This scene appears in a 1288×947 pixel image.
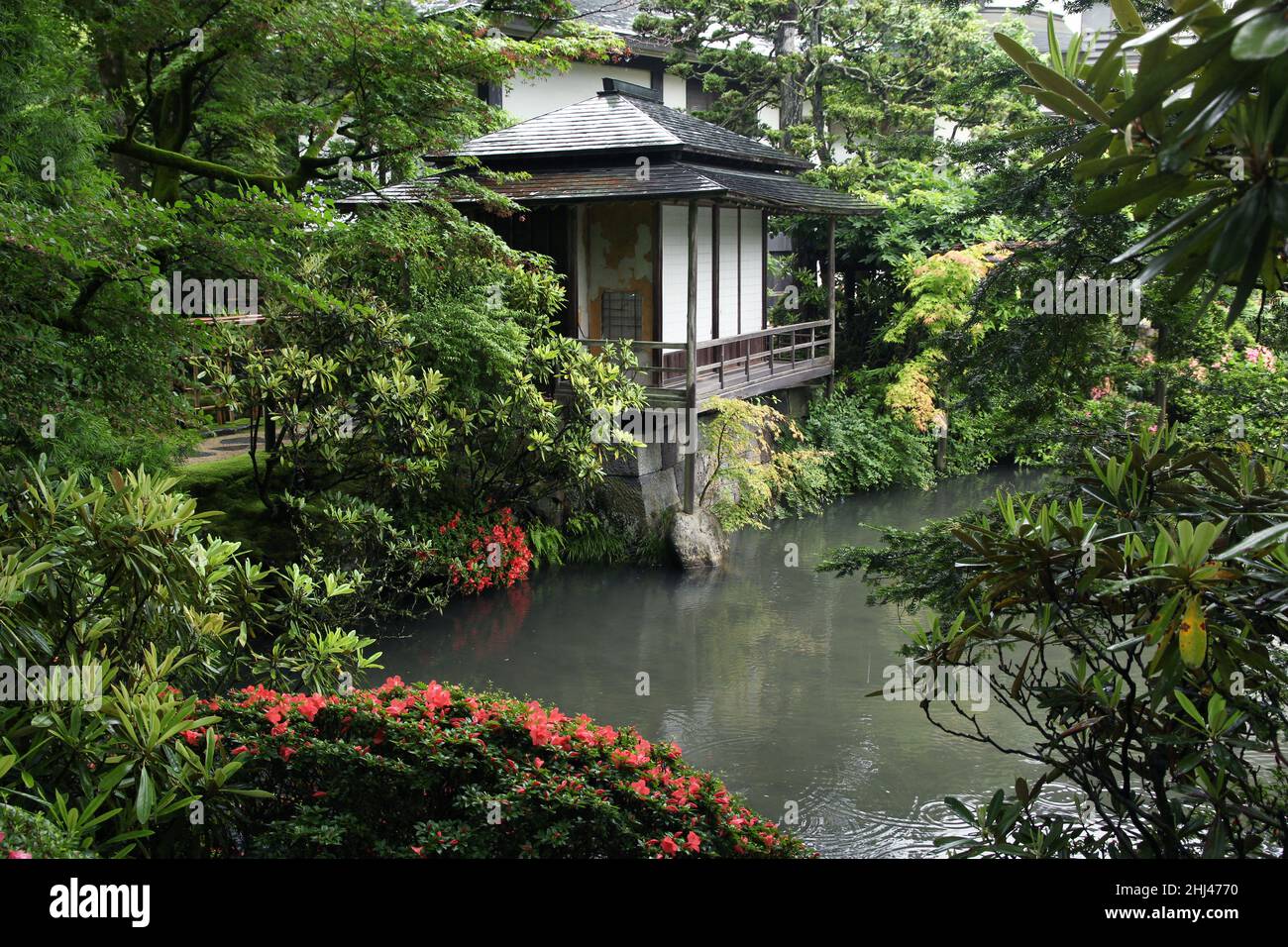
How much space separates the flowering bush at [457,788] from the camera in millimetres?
4520

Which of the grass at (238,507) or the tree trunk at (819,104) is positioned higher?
the tree trunk at (819,104)

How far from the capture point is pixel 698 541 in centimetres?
1468

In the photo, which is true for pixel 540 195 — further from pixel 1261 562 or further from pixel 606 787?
pixel 1261 562

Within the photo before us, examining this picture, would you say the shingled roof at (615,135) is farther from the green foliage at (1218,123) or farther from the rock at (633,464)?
the green foliage at (1218,123)

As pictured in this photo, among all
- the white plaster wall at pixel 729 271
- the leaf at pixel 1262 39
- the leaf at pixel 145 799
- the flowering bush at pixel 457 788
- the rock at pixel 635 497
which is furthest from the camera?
the white plaster wall at pixel 729 271

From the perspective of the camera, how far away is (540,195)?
1465 centimetres

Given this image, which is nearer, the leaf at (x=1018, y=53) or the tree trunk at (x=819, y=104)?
the leaf at (x=1018, y=53)

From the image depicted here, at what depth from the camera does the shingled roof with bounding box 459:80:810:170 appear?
606 inches

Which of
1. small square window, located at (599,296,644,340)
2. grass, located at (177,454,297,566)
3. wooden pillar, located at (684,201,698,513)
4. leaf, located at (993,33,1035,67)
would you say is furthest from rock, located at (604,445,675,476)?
leaf, located at (993,33,1035,67)

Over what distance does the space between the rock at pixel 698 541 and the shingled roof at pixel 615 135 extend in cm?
493

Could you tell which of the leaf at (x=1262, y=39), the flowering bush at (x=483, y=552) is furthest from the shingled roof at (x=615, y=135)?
the leaf at (x=1262, y=39)

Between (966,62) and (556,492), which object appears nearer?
(556,492)
